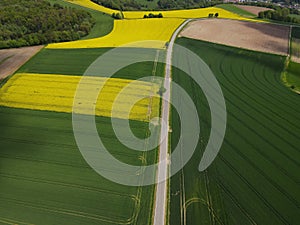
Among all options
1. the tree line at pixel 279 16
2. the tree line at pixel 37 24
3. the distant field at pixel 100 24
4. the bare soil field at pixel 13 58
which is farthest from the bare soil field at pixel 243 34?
the bare soil field at pixel 13 58

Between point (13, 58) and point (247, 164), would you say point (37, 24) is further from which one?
point (247, 164)

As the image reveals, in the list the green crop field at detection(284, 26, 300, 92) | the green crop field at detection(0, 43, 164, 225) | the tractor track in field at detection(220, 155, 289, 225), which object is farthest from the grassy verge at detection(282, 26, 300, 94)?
the green crop field at detection(0, 43, 164, 225)

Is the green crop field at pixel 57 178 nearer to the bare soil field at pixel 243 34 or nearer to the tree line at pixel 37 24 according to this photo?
the tree line at pixel 37 24

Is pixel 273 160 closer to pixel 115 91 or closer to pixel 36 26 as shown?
pixel 115 91

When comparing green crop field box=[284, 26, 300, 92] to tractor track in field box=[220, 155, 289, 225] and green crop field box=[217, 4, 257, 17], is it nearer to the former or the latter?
tractor track in field box=[220, 155, 289, 225]

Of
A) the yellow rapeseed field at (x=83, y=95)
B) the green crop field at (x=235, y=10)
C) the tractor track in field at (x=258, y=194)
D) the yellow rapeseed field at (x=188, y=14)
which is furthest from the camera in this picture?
the green crop field at (x=235, y=10)
